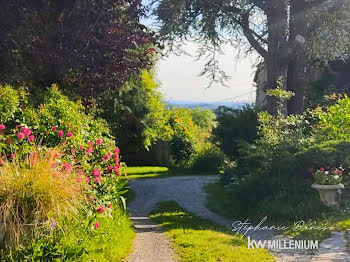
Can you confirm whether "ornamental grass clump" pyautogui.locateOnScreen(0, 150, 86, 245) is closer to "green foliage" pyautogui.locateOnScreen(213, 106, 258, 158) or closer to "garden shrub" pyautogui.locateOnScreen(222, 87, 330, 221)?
"garden shrub" pyautogui.locateOnScreen(222, 87, 330, 221)

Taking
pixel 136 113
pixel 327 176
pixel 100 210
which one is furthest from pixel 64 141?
pixel 136 113

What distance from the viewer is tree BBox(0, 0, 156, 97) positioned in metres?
8.22

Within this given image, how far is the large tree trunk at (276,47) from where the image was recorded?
1228 cm

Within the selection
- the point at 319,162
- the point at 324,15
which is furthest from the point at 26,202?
the point at 324,15

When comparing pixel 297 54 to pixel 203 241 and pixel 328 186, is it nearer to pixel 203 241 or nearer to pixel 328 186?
pixel 328 186

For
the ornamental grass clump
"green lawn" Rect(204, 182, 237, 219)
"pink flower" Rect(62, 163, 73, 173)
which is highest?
"pink flower" Rect(62, 163, 73, 173)

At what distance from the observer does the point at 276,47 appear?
12.4 meters

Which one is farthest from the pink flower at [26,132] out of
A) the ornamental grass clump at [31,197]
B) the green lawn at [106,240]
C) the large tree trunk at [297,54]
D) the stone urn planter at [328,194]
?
the large tree trunk at [297,54]

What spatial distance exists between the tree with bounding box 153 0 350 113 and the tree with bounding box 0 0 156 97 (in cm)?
279

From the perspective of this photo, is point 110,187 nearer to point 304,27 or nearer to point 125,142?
point 304,27

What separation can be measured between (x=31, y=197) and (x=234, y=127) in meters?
10.6

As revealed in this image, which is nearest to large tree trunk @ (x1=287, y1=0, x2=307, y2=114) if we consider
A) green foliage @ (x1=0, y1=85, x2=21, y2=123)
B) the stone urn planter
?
the stone urn planter

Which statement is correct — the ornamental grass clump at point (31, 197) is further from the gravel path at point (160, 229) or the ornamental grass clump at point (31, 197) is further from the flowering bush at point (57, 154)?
the gravel path at point (160, 229)

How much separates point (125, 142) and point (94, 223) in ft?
40.8
